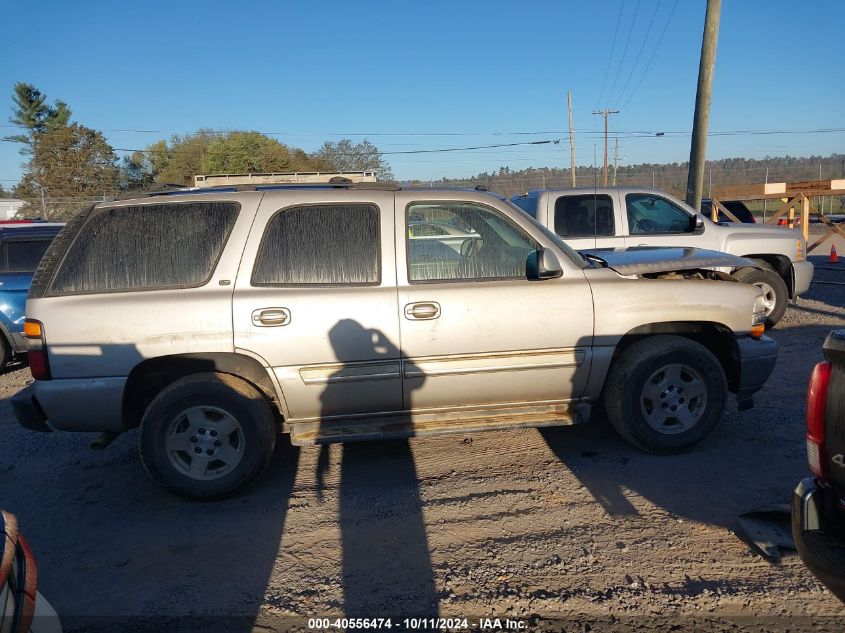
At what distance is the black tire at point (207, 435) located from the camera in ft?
13.1

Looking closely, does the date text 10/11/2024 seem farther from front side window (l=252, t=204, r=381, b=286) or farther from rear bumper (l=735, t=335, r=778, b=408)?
rear bumper (l=735, t=335, r=778, b=408)

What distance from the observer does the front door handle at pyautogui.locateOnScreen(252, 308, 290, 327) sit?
A: 13.2ft

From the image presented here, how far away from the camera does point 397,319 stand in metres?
4.16

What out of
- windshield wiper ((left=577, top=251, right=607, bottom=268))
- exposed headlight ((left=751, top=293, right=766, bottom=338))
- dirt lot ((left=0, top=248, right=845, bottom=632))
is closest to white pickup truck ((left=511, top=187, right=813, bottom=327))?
windshield wiper ((left=577, top=251, right=607, bottom=268))

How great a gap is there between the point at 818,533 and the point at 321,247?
3.12 m

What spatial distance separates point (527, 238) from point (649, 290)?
0.94 meters

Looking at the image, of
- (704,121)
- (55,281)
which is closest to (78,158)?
(704,121)

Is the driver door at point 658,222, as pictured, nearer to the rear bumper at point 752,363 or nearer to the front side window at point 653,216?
the front side window at point 653,216

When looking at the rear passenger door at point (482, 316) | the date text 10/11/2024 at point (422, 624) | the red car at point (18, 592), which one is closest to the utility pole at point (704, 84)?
the rear passenger door at point (482, 316)

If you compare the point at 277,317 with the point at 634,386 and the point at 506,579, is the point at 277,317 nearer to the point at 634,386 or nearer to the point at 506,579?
the point at 506,579

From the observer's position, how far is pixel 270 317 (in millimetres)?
4027

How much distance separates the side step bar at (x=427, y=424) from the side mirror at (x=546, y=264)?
0.98 m

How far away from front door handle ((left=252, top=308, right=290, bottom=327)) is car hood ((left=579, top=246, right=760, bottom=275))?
94.9 inches

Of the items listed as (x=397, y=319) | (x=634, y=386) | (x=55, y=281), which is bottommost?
(x=634, y=386)
